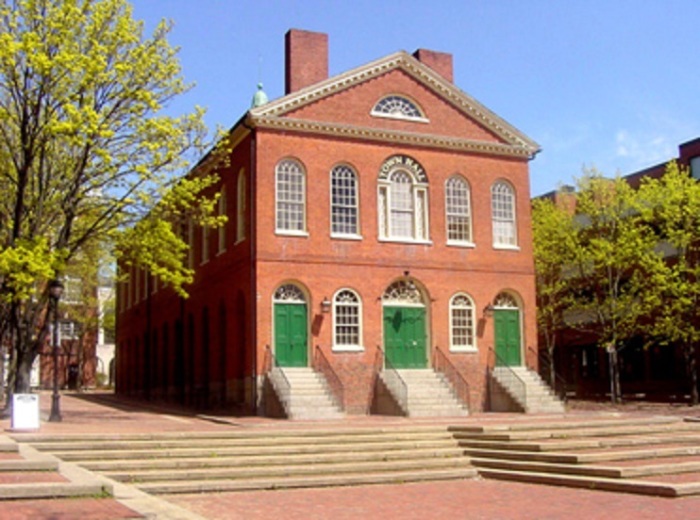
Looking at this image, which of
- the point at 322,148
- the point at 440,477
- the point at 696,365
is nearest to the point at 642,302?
the point at 696,365

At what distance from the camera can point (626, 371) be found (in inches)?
1704

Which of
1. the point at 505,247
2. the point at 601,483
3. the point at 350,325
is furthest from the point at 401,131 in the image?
the point at 601,483

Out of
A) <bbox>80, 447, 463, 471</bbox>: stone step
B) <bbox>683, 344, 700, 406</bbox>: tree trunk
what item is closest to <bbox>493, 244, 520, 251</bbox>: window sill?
<bbox>683, 344, 700, 406</bbox>: tree trunk

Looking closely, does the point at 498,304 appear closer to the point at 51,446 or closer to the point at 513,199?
the point at 513,199

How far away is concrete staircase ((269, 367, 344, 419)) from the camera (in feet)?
75.6

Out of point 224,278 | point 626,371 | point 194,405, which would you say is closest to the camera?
point 224,278

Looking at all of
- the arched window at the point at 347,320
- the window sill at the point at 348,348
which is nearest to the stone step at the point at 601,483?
the window sill at the point at 348,348

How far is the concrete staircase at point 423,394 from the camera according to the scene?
960 inches

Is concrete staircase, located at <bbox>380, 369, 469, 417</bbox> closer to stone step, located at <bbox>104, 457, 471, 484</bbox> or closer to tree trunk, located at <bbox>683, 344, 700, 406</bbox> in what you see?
stone step, located at <bbox>104, 457, 471, 484</bbox>

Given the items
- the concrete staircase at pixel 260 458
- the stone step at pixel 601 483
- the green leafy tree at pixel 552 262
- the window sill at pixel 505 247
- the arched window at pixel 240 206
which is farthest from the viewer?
the green leafy tree at pixel 552 262

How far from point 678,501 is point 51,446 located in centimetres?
1040

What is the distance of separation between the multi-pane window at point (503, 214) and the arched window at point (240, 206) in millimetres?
8607

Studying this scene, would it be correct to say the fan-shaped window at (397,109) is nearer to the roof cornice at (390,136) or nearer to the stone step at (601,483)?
the roof cornice at (390,136)

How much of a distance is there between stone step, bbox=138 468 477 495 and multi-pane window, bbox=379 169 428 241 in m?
12.5
